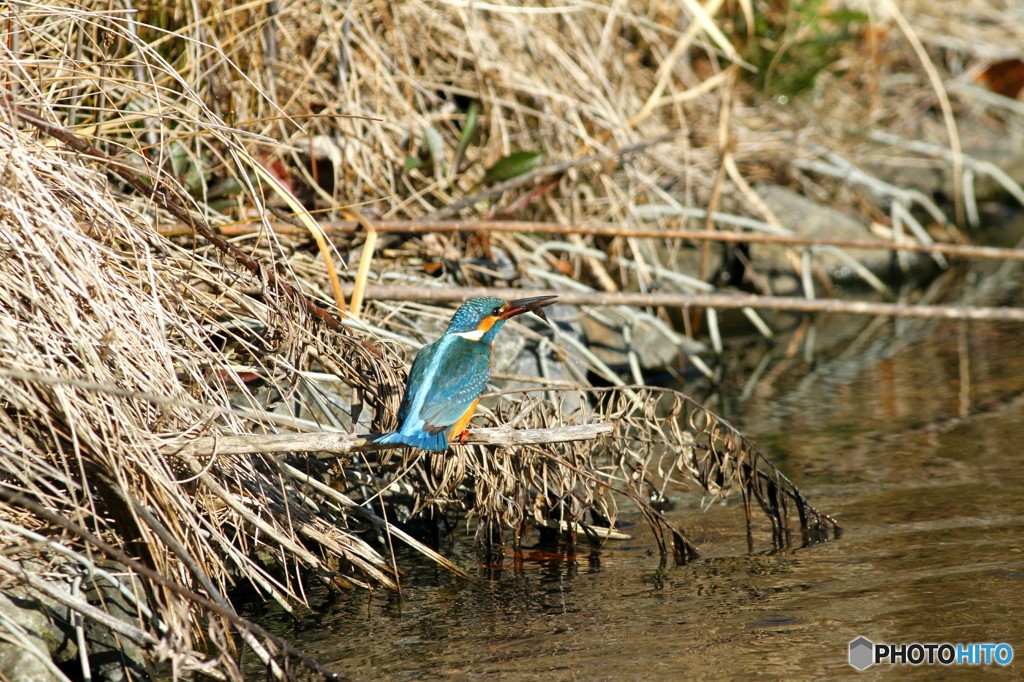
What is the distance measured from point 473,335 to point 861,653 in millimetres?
1345

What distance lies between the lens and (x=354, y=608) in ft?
9.78

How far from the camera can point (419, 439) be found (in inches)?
106

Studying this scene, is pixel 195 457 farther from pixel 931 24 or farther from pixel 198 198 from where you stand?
pixel 931 24

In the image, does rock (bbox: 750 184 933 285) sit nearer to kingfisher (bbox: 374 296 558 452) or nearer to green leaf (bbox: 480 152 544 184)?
green leaf (bbox: 480 152 544 184)

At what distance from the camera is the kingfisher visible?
107 inches

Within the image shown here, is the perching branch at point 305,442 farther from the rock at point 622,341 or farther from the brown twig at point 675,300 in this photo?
the rock at point 622,341

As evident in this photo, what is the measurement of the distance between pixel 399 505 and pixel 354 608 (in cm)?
53

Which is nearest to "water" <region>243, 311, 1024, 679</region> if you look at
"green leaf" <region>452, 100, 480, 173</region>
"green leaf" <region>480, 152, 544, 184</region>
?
"green leaf" <region>480, 152, 544, 184</region>

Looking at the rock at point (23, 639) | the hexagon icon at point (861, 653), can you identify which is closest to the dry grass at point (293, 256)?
the rock at point (23, 639)

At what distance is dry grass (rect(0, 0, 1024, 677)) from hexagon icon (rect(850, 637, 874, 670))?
656mm

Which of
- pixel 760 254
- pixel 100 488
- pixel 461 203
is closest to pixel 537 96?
pixel 461 203

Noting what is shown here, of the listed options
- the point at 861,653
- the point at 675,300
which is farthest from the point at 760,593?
the point at 675,300

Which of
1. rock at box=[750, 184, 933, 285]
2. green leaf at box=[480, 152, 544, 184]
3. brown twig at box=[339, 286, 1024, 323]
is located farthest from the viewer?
rock at box=[750, 184, 933, 285]

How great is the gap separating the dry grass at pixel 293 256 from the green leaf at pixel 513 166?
0.15 m
